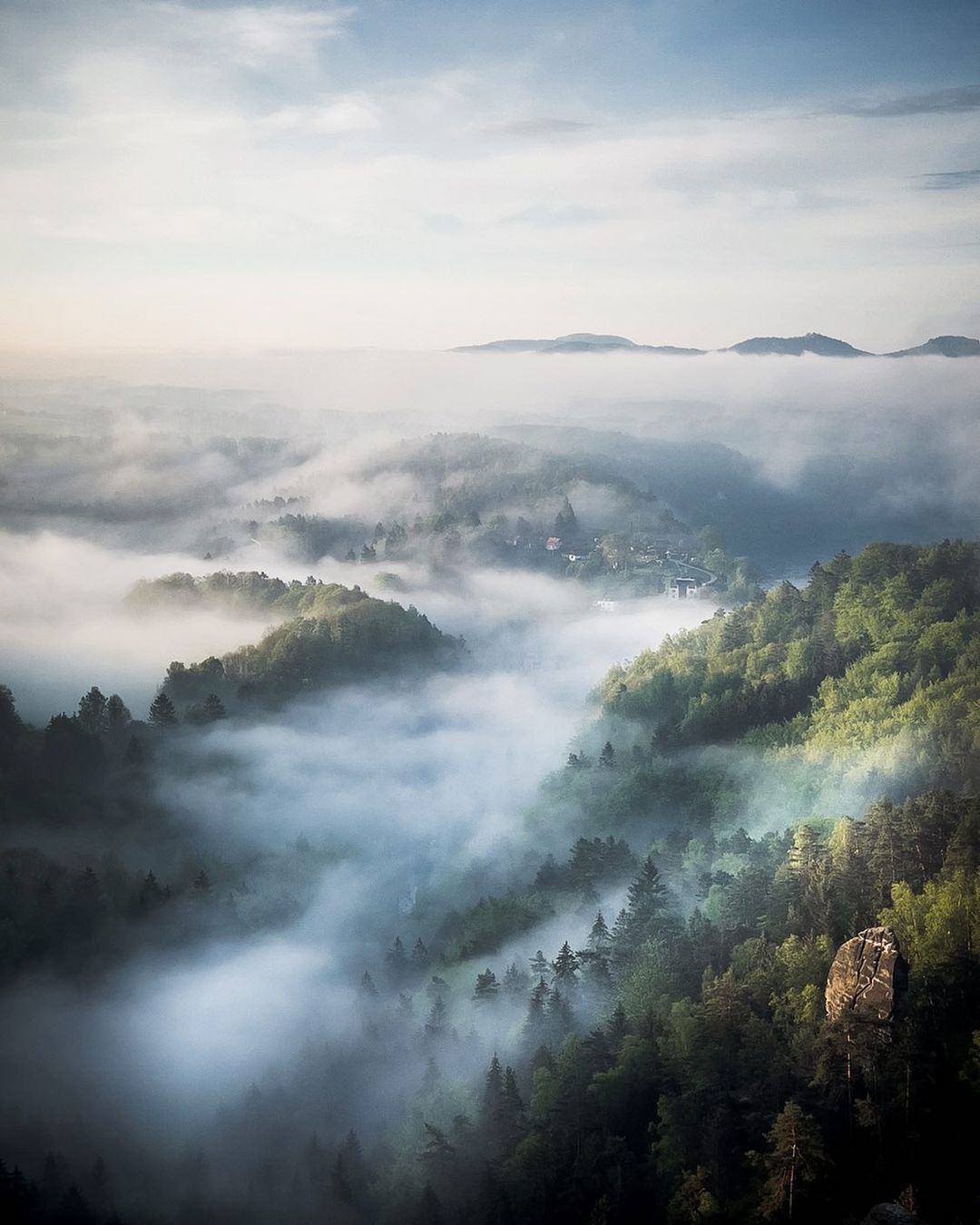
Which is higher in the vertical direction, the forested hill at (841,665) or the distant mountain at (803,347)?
the distant mountain at (803,347)

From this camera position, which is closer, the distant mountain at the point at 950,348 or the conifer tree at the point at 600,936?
the conifer tree at the point at 600,936

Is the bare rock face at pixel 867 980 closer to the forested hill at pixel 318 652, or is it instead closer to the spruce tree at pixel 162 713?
the spruce tree at pixel 162 713

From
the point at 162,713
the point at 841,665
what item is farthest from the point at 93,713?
the point at 841,665

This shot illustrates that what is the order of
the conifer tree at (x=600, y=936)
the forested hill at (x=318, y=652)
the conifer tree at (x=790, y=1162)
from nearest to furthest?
1. the conifer tree at (x=790, y=1162)
2. the conifer tree at (x=600, y=936)
3. the forested hill at (x=318, y=652)

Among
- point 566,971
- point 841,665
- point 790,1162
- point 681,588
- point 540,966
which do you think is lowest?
point 540,966

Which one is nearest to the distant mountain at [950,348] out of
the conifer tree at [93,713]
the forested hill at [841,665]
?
the forested hill at [841,665]

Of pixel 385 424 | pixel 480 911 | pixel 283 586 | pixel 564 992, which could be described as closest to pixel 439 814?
pixel 480 911

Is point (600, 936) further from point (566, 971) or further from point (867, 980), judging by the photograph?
point (867, 980)
